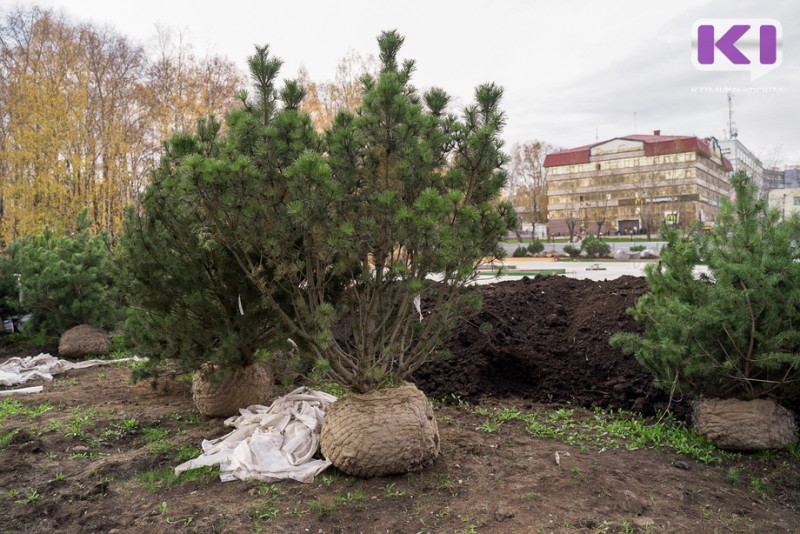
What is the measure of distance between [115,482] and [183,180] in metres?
1.98

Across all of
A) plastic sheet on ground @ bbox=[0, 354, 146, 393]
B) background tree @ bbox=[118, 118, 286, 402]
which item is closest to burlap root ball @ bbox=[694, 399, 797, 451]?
background tree @ bbox=[118, 118, 286, 402]

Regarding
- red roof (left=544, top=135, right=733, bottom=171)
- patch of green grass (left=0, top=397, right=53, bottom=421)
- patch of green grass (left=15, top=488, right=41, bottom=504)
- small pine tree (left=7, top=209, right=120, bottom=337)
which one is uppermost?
red roof (left=544, top=135, right=733, bottom=171)

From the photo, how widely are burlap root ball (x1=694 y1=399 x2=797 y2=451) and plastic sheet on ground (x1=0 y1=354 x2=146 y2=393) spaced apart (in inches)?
241

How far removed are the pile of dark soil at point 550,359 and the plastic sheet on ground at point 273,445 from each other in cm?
154

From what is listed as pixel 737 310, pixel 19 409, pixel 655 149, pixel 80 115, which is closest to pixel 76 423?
pixel 19 409

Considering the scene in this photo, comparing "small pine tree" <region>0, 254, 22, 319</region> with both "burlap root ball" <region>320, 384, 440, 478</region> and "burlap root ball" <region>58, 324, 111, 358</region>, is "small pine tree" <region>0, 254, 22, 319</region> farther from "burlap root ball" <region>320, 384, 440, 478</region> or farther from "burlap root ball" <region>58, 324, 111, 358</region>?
"burlap root ball" <region>320, 384, 440, 478</region>

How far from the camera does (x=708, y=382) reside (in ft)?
13.3

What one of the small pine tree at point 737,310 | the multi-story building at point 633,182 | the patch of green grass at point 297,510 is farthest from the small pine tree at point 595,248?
the patch of green grass at point 297,510

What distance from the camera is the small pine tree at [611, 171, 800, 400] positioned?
3752mm

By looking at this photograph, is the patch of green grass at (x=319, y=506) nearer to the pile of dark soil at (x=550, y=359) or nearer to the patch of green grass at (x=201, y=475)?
the patch of green grass at (x=201, y=475)

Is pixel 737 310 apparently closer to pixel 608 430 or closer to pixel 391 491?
pixel 608 430

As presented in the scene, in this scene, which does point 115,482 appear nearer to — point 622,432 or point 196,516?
point 196,516

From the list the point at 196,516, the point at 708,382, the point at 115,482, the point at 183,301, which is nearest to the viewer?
the point at 196,516

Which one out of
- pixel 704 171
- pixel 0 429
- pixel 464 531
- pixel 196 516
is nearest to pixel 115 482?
pixel 196 516
